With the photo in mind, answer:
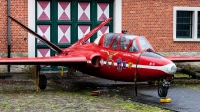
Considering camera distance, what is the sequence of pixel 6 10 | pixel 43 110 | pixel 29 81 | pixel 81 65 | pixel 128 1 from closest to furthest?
pixel 43 110
pixel 81 65
pixel 29 81
pixel 6 10
pixel 128 1

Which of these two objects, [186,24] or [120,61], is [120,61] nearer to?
[120,61]

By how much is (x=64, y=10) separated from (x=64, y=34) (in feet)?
3.41

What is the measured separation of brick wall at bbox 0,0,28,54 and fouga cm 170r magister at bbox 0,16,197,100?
4420 millimetres

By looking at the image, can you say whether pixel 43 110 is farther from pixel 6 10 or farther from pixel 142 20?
pixel 142 20

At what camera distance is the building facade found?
18375 millimetres

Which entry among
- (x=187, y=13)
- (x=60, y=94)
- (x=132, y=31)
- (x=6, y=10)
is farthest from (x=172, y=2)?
(x=60, y=94)

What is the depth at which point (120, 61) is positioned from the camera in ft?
40.6

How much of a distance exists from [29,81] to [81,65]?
3564mm

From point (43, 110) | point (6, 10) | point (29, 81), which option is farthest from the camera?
point (6, 10)

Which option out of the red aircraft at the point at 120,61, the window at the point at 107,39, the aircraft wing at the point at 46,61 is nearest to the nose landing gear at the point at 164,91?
the red aircraft at the point at 120,61

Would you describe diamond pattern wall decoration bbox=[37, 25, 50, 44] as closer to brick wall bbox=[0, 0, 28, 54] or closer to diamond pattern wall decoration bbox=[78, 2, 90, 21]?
brick wall bbox=[0, 0, 28, 54]

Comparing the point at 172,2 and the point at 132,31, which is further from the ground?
the point at 172,2

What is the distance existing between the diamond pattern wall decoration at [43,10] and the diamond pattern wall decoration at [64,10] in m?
0.53

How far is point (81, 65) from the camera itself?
13461mm
